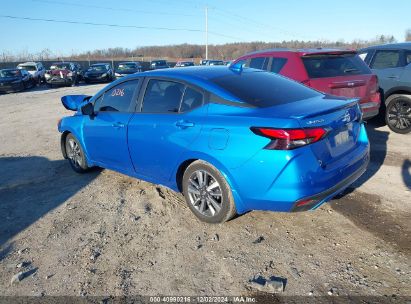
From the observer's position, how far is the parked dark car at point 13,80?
22.6 m

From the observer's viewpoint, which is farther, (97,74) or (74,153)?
(97,74)

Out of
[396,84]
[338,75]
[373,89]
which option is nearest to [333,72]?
[338,75]

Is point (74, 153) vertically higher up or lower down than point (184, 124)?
lower down

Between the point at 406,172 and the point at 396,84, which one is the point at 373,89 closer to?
the point at 396,84

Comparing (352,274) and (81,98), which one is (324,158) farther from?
(81,98)

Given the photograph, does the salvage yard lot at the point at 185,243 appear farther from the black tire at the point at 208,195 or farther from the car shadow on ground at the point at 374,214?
the black tire at the point at 208,195

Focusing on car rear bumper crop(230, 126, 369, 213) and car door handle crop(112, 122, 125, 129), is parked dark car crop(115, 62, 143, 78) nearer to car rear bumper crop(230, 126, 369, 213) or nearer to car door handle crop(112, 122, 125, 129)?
car door handle crop(112, 122, 125, 129)

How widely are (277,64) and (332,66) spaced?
97 cm

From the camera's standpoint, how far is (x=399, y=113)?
715 centimetres

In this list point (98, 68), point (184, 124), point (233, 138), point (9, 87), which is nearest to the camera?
point (233, 138)

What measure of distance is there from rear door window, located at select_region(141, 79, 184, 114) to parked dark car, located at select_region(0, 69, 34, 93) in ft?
71.6

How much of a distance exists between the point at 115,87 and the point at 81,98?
177cm

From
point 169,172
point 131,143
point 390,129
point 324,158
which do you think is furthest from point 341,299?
point 390,129

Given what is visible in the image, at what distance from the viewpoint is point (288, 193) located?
3148 millimetres
